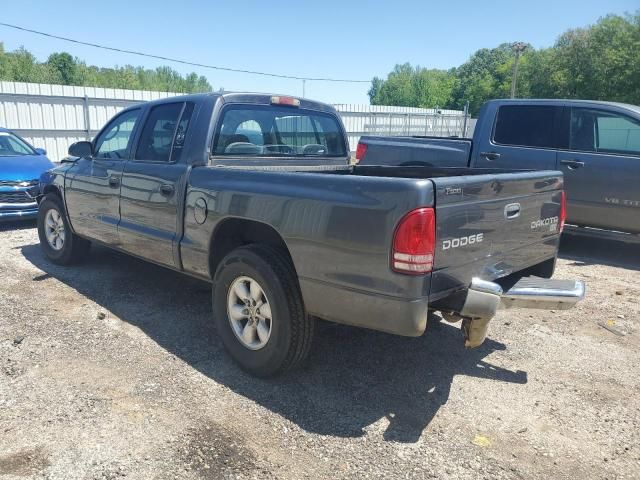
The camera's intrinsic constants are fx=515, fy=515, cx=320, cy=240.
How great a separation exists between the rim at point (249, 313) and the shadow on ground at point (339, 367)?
27 cm

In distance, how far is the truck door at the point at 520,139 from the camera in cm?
674

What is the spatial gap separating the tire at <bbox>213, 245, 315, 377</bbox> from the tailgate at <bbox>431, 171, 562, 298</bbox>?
0.92m

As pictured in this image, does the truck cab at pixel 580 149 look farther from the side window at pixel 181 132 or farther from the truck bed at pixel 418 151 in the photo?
the side window at pixel 181 132

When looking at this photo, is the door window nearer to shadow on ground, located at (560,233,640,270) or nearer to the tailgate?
shadow on ground, located at (560,233,640,270)

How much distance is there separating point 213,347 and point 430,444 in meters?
1.83

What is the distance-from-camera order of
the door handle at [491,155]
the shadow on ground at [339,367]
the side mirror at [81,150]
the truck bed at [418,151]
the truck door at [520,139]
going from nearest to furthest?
the shadow on ground at [339,367] < the side mirror at [81,150] < the truck door at [520,139] < the door handle at [491,155] < the truck bed at [418,151]

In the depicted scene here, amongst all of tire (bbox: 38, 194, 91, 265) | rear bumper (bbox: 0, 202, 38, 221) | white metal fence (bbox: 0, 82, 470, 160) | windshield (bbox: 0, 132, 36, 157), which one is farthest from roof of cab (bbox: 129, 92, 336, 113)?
white metal fence (bbox: 0, 82, 470, 160)

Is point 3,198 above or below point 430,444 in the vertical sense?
above

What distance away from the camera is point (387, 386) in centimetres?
339

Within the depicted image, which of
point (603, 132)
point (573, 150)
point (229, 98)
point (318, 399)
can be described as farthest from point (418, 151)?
point (318, 399)

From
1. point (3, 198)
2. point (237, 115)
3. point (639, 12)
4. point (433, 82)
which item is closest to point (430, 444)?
point (237, 115)

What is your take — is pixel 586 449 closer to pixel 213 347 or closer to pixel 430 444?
pixel 430 444

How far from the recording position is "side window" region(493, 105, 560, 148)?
22.3 ft

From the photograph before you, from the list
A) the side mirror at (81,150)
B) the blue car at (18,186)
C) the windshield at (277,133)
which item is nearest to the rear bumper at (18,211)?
the blue car at (18,186)
